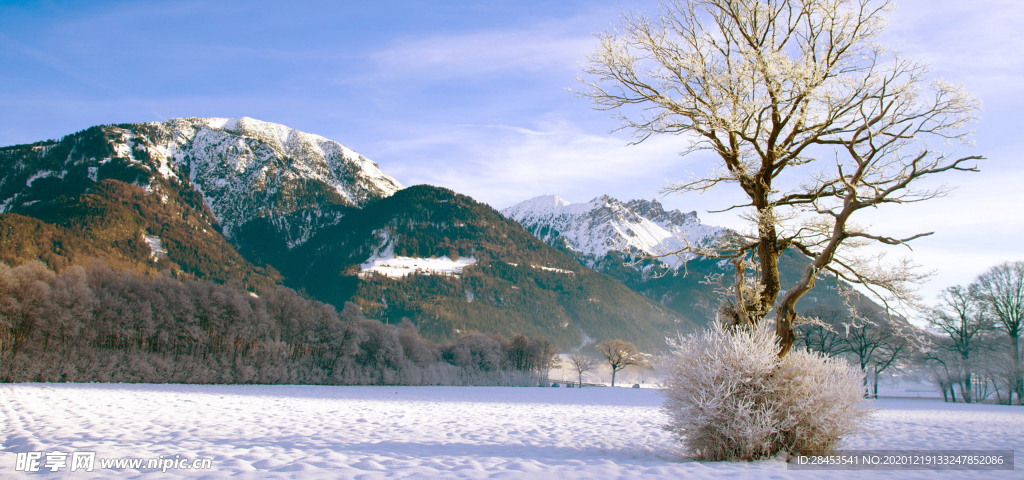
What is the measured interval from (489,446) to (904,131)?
831 cm

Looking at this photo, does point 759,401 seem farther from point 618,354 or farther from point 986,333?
point 618,354

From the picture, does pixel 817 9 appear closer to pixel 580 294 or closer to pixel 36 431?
pixel 36 431

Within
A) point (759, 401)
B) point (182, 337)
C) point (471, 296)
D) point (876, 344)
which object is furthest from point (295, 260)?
point (759, 401)

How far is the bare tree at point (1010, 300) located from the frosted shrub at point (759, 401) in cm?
4392

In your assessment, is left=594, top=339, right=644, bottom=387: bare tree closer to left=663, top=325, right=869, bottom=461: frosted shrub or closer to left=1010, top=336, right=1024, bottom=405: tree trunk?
left=1010, top=336, right=1024, bottom=405: tree trunk

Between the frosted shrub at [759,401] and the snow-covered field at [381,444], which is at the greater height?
the frosted shrub at [759,401]

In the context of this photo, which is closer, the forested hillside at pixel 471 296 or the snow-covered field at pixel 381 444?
the snow-covered field at pixel 381 444

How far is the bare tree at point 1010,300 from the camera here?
125 feet

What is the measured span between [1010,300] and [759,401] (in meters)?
45.6

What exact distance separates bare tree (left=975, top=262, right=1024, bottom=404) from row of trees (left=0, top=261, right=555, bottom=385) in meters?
54.2

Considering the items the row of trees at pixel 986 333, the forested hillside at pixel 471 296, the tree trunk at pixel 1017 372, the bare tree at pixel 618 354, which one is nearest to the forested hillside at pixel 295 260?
the forested hillside at pixel 471 296

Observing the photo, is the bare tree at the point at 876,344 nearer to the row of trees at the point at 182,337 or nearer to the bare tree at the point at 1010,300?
the bare tree at the point at 1010,300

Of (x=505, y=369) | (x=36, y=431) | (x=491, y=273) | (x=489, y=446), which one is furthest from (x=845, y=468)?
(x=491, y=273)

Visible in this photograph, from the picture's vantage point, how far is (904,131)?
23.5 ft
